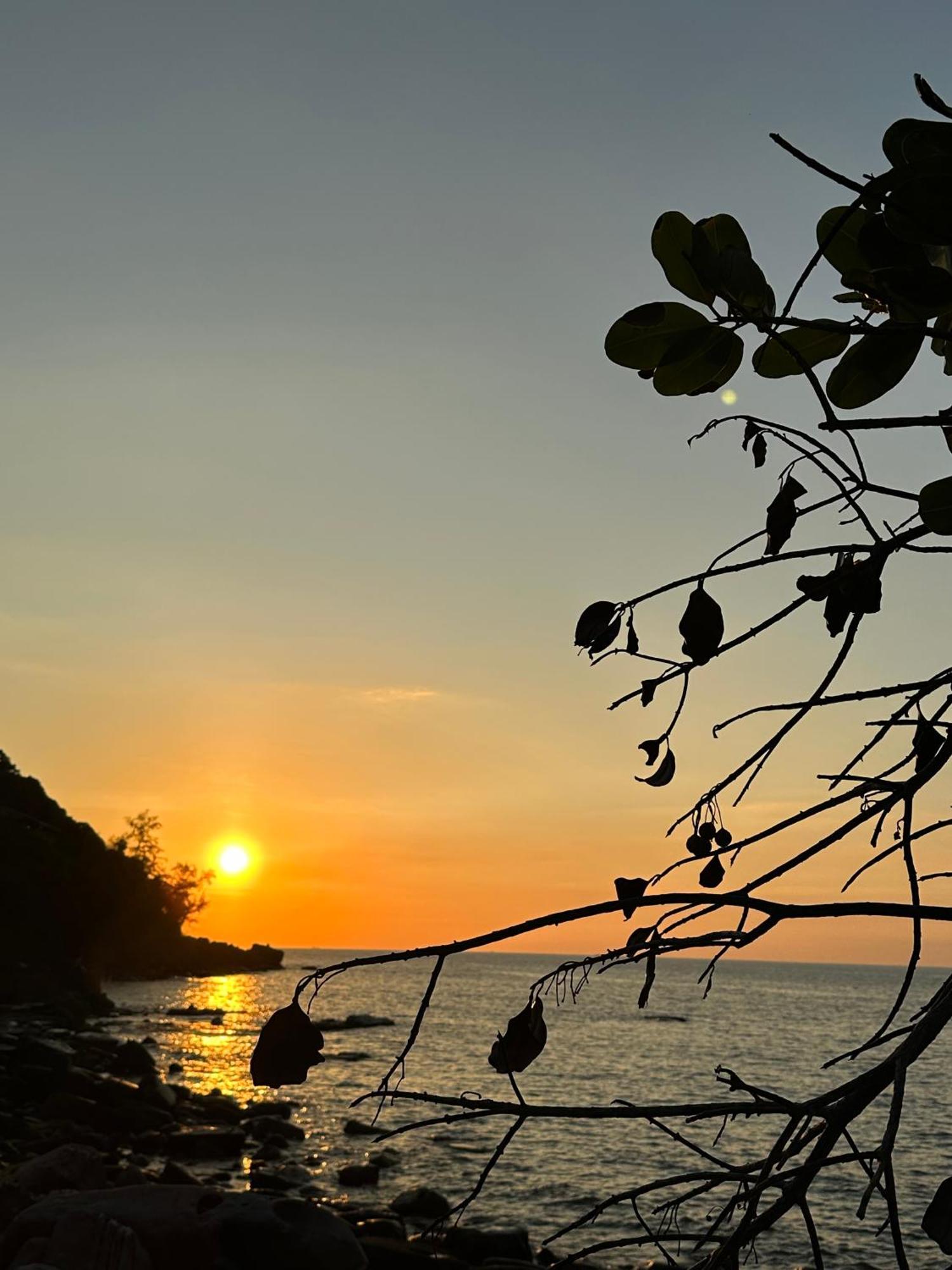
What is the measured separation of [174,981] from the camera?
10788 cm

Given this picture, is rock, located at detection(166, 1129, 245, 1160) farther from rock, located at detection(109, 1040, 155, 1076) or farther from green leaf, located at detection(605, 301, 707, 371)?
green leaf, located at detection(605, 301, 707, 371)

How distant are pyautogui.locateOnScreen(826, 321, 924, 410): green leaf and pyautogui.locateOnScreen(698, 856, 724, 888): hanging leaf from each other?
57 cm

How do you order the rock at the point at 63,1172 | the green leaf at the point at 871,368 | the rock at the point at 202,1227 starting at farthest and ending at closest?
the rock at the point at 63,1172, the rock at the point at 202,1227, the green leaf at the point at 871,368

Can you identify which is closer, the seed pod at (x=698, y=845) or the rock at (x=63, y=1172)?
the seed pod at (x=698, y=845)

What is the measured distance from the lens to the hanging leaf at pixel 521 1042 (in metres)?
1.19

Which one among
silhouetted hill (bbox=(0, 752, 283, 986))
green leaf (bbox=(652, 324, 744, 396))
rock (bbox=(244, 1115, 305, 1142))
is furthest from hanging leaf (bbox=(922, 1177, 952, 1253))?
silhouetted hill (bbox=(0, 752, 283, 986))

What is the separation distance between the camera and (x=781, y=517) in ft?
4.42

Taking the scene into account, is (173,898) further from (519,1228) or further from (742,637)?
(742,637)

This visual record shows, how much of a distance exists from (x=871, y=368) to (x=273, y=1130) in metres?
28.4

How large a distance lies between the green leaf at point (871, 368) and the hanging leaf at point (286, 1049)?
3.04 feet

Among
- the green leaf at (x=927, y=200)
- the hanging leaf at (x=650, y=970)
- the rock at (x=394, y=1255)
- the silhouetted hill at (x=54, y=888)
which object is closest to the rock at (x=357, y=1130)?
the rock at (x=394, y=1255)

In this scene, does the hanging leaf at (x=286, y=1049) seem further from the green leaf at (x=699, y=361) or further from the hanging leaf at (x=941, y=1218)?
the green leaf at (x=699, y=361)

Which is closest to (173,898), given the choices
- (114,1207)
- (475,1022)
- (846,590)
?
(475,1022)

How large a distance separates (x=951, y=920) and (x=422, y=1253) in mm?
14777
